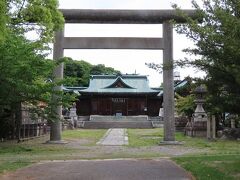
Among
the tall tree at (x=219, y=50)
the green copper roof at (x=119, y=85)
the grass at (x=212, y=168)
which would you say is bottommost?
the grass at (x=212, y=168)

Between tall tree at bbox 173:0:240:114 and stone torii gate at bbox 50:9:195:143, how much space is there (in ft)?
35.6

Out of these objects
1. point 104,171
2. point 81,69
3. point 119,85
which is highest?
point 81,69

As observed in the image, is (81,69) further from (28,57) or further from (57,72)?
(28,57)

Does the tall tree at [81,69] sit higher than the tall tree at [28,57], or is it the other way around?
the tall tree at [81,69]

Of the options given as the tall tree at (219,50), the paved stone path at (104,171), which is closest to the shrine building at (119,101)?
the paved stone path at (104,171)

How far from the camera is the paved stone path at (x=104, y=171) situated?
10680 millimetres

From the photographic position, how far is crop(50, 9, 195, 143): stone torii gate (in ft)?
72.0

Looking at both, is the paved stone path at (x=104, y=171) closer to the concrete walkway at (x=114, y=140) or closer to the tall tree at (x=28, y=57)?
the tall tree at (x=28, y=57)

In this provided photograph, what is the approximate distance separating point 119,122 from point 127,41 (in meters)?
31.7

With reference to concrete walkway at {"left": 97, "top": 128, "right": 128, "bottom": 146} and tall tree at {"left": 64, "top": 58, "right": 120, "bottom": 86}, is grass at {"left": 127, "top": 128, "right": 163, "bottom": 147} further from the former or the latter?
tall tree at {"left": 64, "top": 58, "right": 120, "bottom": 86}

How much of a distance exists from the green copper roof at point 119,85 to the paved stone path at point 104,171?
46.9 metres

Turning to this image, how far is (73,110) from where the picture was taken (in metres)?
53.2

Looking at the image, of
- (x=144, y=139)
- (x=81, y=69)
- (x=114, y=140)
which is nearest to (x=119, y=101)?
(x=81, y=69)

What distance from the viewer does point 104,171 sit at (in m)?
11.6
